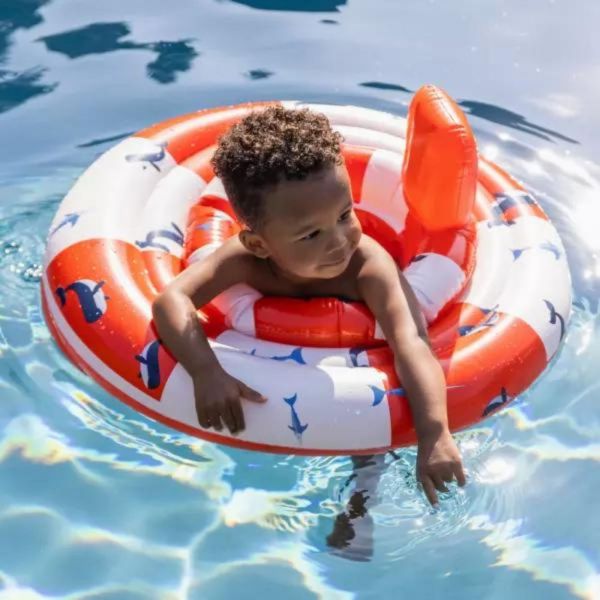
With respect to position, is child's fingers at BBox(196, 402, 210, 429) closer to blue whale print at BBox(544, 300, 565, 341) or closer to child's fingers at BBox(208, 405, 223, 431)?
child's fingers at BBox(208, 405, 223, 431)

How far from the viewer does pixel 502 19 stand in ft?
17.9

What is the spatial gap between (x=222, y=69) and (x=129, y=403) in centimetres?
245

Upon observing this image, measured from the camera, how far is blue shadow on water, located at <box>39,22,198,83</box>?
5043 millimetres

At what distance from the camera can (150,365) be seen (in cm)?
288

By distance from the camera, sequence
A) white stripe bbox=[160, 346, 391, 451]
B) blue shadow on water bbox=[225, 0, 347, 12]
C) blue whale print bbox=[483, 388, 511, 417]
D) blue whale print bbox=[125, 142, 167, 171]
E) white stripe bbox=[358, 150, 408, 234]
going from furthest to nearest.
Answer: blue shadow on water bbox=[225, 0, 347, 12]
blue whale print bbox=[125, 142, 167, 171]
white stripe bbox=[358, 150, 408, 234]
blue whale print bbox=[483, 388, 511, 417]
white stripe bbox=[160, 346, 391, 451]

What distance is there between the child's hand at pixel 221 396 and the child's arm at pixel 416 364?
38 centimetres

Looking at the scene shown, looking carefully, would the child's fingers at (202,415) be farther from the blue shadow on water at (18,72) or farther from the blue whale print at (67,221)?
the blue shadow on water at (18,72)

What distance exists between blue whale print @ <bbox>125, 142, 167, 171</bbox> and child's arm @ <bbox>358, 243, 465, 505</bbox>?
878 millimetres

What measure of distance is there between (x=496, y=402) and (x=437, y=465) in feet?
1.08

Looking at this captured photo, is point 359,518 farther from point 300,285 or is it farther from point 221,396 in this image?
point 300,285

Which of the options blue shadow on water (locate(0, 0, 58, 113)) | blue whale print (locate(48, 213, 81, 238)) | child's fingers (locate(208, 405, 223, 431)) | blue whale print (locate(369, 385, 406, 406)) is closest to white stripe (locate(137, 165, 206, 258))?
blue whale print (locate(48, 213, 81, 238))

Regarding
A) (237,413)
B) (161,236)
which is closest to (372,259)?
(237,413)

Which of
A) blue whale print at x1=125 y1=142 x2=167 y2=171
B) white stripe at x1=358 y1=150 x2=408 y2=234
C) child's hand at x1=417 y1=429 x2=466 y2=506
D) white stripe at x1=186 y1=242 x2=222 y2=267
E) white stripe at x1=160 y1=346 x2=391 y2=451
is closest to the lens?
child's hand at x1=417 y1=429 x2=466 y2=506

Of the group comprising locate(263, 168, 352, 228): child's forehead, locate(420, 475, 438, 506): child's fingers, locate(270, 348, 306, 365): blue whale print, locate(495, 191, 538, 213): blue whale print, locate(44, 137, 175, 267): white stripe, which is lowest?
locate(420, 475, 438, 506): child's fingers
